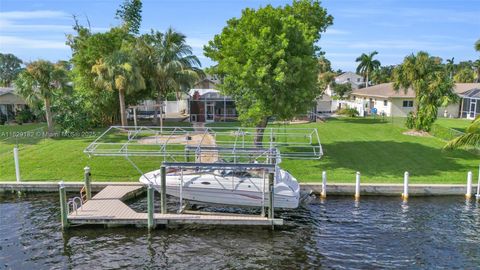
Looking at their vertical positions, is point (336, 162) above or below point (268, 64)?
below

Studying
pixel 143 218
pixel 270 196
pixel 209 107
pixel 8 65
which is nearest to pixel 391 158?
pixel 270 196

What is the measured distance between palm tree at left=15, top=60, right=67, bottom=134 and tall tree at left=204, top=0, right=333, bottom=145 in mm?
15173

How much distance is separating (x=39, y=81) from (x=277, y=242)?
79.1 ft

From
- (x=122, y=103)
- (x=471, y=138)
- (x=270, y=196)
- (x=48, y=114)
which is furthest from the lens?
(x=122, y=103)

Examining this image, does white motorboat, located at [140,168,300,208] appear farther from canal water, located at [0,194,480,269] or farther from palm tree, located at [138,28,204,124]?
palm tree, located at [138,28,204,124]

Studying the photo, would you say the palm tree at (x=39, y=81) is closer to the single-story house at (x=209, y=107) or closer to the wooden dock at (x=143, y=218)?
the single-story house at (x=209, y=107)

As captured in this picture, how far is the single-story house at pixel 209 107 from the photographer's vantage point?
44.9m

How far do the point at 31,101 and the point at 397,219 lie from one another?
27.3m

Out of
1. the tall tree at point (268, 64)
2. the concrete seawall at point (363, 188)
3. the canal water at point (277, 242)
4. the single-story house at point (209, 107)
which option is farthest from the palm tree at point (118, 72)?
the canal water at point (277, 242)

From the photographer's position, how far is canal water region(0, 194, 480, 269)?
13.4 meters

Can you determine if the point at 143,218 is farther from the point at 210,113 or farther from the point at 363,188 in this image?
the point at 210,113

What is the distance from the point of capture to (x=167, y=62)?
128 feet

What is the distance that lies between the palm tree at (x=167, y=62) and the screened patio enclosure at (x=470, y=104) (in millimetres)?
31272

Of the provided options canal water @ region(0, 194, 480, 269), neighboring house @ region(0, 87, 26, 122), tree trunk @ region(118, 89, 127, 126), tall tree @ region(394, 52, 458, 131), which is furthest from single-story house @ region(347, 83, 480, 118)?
neighboring house @ region(0, 87, 26, 122)
